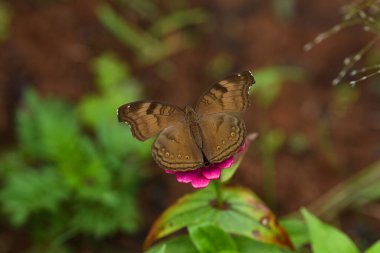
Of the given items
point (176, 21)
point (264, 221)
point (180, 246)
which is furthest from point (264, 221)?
point (176, 21)

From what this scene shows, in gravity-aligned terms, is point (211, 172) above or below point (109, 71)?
below

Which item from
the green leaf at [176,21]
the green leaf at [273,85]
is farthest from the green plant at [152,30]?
the green leaf at [273,85]

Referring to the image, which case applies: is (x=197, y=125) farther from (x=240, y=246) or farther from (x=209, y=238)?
(x=240, y=246)

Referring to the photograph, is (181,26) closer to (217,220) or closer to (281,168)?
(281,168)

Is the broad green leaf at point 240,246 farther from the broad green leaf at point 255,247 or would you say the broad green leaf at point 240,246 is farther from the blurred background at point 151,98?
the blurred background at point 151,98

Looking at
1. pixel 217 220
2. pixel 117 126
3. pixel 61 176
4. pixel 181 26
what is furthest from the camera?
pixel 181 26

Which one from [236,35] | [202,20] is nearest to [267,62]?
[236,35]

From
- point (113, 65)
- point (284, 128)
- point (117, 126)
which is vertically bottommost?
point (284, 128)

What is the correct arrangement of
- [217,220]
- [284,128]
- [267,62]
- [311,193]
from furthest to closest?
[267,62]
[284,128]
[311,193]
[217,220]
